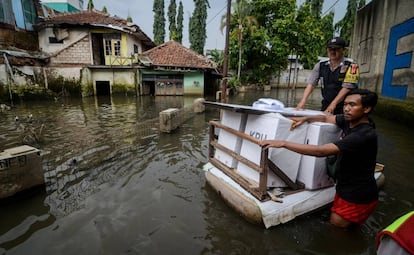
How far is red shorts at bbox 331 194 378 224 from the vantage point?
2.99 meters

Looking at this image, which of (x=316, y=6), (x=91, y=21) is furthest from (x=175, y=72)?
(x=316, y=6)

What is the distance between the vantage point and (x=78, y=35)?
21.2m

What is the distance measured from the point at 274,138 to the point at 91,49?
2300 centimetres

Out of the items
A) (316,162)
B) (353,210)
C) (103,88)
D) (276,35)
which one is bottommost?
(353,210)

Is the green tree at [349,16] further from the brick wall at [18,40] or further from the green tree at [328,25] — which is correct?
the brick wall at [18,40]

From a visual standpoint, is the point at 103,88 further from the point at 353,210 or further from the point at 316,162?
the point at 353,210

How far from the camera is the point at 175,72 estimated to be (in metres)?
23.0

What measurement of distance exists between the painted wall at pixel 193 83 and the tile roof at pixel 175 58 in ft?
3.39

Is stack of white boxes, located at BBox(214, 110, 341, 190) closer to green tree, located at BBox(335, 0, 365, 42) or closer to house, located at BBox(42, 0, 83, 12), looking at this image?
house, located at BBox(42, 0, 83, 12)

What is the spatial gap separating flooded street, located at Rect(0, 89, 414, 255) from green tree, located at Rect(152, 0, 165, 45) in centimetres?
4088

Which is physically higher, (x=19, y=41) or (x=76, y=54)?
(x=19, y=41)

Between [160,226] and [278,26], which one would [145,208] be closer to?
[160,226]

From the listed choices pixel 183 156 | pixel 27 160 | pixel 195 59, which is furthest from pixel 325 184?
pixel 195 59

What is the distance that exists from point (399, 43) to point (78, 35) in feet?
77.2
